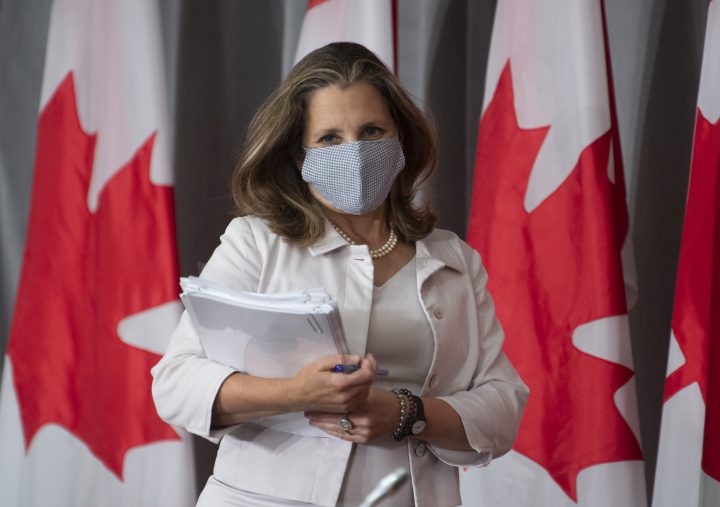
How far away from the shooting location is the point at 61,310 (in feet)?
8.32

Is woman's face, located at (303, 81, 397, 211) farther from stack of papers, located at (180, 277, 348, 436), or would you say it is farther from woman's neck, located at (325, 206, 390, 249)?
stack of papers, located at (180, 277, 348, 436)

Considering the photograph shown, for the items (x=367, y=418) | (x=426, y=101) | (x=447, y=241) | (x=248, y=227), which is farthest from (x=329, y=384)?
(x=426, y=101)

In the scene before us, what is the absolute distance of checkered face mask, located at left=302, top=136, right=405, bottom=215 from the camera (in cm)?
149

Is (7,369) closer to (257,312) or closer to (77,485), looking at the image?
(77,485)

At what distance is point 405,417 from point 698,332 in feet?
4.48

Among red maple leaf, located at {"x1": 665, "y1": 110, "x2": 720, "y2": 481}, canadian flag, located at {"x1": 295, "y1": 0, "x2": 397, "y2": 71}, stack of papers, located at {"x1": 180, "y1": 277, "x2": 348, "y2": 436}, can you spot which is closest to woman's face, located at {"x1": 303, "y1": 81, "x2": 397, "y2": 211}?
stack of papers, located at {"x1": 180, "y1": 277, "x2": 348, "y2": 436}

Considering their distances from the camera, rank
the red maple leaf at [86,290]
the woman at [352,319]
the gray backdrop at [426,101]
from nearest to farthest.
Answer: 1. the woman at [352,319]
2. the red maple leaf at [86,290]
3. the gray backdrop at [426,101]

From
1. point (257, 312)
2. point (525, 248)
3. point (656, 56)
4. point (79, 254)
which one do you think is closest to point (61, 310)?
point (79, 254)

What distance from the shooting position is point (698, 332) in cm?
241

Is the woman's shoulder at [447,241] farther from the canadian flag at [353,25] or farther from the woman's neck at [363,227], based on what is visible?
the canadian flag at [353,25]

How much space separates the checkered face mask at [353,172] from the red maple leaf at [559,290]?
40.3 inches

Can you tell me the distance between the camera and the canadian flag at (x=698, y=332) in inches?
90.8

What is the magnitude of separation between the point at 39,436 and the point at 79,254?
53cm

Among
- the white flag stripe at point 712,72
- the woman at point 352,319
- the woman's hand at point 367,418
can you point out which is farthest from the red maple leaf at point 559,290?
the woman's hand at point 367,418
